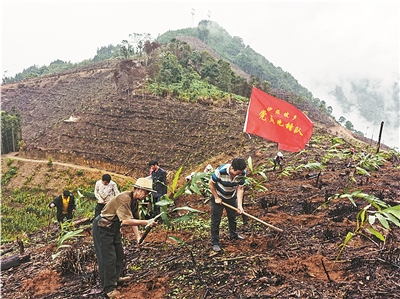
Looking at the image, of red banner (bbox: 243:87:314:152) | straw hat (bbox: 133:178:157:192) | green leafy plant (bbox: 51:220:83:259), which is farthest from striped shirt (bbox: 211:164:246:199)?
green leafy plant (bbox: 51:220:83:259)

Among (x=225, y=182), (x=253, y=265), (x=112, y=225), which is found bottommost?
(x=253, y=265)

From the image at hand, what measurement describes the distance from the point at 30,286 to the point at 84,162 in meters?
18.0

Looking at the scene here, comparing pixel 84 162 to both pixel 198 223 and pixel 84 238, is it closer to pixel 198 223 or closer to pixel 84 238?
pixel 84 238

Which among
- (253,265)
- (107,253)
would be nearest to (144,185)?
(107,253)

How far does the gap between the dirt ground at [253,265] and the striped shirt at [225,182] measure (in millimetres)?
649

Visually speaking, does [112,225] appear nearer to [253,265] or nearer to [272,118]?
[253,265]

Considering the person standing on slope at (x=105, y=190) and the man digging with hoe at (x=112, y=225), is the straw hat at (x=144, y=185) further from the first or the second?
the person standing on slope at (x=105, y=190)

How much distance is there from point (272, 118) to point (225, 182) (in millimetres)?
1979

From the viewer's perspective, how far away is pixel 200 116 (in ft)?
74.3

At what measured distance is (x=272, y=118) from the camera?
5.16m

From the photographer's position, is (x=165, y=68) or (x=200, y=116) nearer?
(x=200, y=116)

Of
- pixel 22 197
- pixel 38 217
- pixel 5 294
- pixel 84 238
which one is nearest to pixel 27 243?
pixel 84 238

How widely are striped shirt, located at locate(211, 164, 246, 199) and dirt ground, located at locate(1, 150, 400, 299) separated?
25.5 inches

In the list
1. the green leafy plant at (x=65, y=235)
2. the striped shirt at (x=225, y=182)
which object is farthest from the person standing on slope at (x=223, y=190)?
the green leafy plant at (x=65, y=235)
